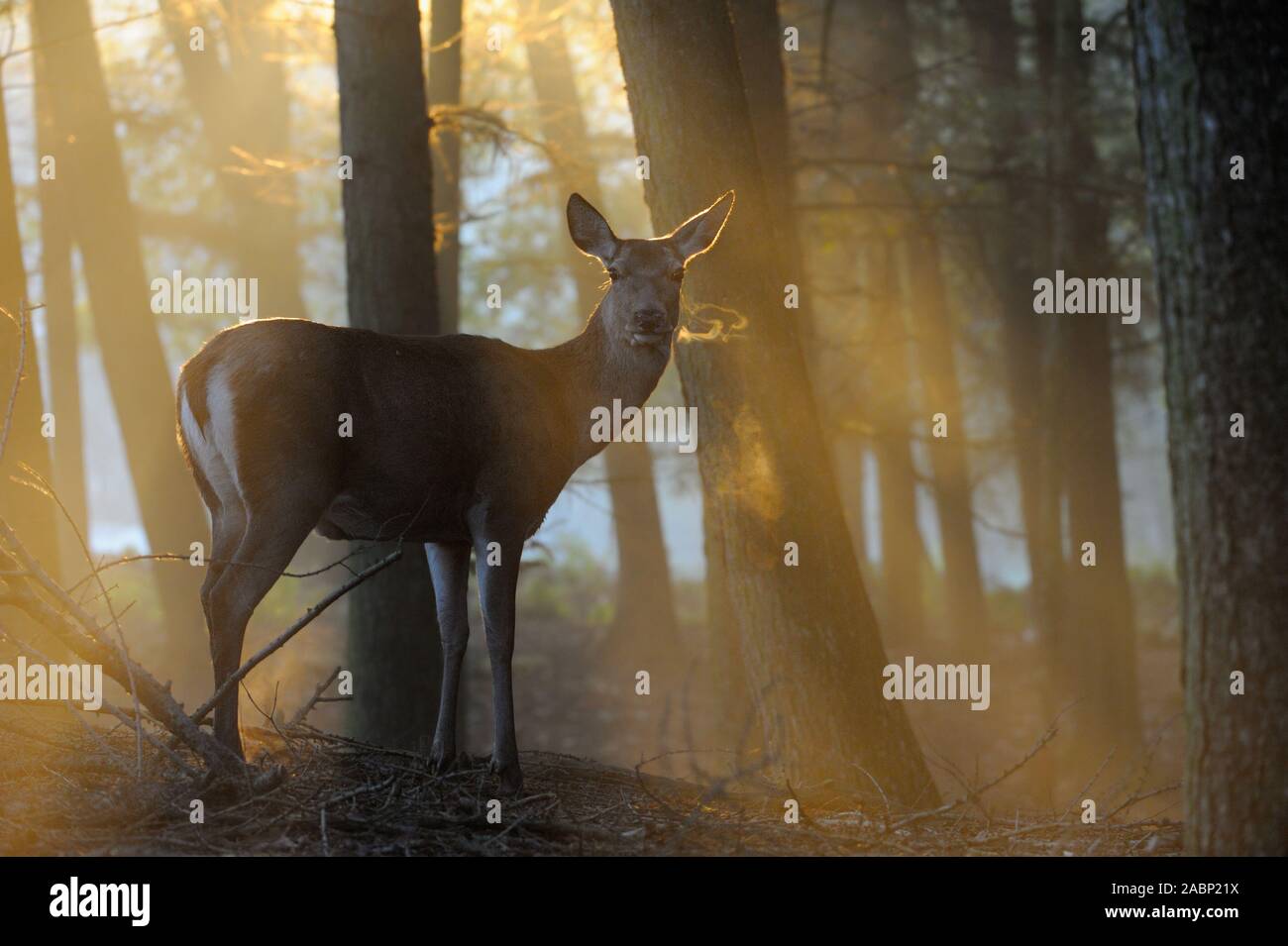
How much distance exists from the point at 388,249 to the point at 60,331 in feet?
37.0

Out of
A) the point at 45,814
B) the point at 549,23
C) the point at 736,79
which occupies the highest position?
the point at 549,23

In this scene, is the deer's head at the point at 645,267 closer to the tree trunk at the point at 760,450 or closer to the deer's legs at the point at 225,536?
the tree trunk at the point at 760,450

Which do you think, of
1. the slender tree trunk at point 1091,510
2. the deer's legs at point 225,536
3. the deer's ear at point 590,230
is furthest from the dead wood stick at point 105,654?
the slender tree trunk at point 1091,510

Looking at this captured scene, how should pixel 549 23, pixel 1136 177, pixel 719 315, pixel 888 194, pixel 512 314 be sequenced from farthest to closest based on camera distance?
pixel 512 314 → pixel 1136 177 → pixel 888 194 → pixel 549 23 → pixel 719 315

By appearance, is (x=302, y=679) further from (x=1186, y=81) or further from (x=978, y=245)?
(x=1186, y=81)

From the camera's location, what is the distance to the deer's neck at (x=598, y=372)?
7.48 metres

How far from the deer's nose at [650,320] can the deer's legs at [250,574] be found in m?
2.14

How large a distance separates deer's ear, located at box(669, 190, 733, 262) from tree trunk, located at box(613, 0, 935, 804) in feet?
1.25

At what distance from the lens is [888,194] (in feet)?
53.2

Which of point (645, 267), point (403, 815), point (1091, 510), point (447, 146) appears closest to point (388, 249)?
point (645, 267)

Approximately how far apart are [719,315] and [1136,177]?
40.8ft

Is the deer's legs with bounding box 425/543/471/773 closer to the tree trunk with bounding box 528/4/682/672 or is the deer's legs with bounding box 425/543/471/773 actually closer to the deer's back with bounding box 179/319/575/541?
the deer's back with bounding box 179/319/575/541

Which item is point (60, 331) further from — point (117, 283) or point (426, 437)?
point (426, 437)
